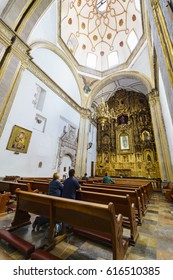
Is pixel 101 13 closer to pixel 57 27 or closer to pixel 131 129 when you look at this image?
pixel 57 27

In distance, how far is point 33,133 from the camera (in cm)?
734

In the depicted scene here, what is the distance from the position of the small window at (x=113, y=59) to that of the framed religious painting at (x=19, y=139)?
40.5ft

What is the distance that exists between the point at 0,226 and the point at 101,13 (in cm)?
1925

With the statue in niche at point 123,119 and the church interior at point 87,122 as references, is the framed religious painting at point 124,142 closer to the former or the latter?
the church interior at point 87,122

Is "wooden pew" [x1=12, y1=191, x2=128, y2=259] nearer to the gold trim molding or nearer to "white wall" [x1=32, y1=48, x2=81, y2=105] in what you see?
the gold trim molding

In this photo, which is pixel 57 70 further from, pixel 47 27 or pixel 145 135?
pixel 145 135

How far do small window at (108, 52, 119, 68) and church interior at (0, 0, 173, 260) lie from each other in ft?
0.46

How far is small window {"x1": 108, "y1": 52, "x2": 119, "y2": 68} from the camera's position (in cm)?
1312

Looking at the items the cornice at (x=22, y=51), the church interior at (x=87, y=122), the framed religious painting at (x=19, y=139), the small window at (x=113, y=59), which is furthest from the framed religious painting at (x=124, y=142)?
the framed religious painting at (x=19, y=139)

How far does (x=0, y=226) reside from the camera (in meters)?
2.29

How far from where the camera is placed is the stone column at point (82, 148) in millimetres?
11141

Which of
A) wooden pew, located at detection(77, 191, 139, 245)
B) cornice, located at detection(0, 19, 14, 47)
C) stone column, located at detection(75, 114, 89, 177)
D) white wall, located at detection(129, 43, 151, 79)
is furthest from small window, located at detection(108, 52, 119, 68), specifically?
wooden pew, located at detection(77, 191, 139, 245)

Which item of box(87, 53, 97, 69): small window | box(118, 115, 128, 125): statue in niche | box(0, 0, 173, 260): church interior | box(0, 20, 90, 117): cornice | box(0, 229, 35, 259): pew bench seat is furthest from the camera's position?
box(118, 115, 128, 125): statue in niche

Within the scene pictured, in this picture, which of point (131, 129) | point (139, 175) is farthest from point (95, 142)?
point (139, 175)
